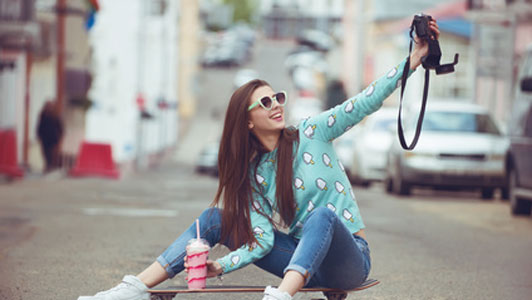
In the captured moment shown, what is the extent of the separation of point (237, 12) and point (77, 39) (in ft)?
378

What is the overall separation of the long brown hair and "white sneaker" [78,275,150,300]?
52 centimetres

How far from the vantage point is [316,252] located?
4.98 metres

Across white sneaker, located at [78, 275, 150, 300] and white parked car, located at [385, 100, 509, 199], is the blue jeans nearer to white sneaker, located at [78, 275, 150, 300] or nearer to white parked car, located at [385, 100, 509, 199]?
white sneaker, located at [78, 275, 150, 300]

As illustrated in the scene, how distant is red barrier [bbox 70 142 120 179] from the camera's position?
2439 centimetres

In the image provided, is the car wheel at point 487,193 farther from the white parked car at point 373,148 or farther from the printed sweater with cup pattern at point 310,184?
the printed sweater with cup pattern at point 310,184

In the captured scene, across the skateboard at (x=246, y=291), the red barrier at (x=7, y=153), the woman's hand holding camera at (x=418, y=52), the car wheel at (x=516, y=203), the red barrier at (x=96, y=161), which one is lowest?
the red barrier at (x=96, y=161)

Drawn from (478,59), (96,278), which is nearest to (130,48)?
(478,59)

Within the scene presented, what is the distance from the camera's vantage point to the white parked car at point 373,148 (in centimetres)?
2127

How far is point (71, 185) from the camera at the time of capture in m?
19.2

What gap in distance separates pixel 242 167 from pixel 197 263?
0.60m

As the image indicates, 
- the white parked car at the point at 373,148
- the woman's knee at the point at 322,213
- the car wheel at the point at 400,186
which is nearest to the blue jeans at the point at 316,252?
the woman's knee at the point at 322,213

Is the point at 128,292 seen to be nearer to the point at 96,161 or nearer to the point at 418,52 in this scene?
the point at 418,52

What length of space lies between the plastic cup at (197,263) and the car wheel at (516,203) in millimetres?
8589

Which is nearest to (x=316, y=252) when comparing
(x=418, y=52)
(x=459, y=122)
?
(x=418, y=52)
